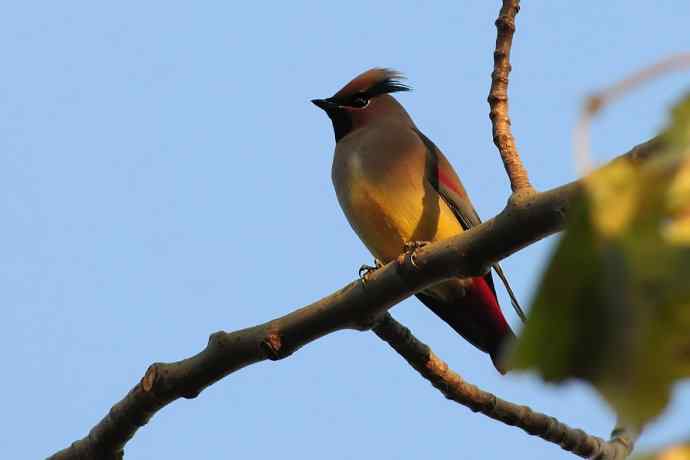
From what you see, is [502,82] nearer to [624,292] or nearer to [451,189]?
[451,189]

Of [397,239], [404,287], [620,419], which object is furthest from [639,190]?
[397,239]

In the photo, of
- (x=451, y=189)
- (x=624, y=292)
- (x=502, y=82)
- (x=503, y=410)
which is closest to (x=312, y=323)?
(x=503, y=410)

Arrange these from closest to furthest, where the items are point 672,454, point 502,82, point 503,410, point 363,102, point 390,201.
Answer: point 672,454 → point 502,82 → point 503,410 → point 390,201 → point 363,102

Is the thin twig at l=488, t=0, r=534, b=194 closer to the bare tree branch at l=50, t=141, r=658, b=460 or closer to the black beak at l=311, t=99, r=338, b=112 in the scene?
the bare tree branch at l=50, t=141, r=658, b=460

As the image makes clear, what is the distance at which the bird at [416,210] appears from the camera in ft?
16.8

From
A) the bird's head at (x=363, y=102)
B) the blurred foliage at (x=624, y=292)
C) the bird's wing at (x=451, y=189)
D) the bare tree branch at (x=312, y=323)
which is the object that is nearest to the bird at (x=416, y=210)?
the bird's wing at (x=451, y=189)

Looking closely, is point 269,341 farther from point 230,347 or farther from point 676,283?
point 676,283

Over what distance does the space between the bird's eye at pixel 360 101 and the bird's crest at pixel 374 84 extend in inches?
1.3

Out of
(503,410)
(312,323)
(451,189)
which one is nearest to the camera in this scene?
(312,323)

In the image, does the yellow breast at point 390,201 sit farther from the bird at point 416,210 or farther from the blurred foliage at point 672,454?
the blurred foliage at point 672,454

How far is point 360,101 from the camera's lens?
6.36 m

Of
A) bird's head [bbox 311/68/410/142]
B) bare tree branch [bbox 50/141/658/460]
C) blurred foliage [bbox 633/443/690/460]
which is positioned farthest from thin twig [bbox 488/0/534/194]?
blurred foliage [bbox 633/443/690/460]

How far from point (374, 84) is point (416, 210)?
156 centimetres

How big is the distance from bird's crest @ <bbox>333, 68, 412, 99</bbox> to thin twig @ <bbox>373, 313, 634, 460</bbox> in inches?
112
